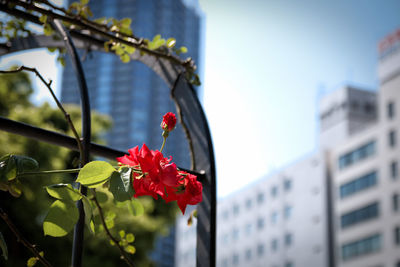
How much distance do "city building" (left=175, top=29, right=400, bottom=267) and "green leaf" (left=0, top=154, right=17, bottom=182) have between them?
28.1 meters

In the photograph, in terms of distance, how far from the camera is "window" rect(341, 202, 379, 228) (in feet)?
95.3

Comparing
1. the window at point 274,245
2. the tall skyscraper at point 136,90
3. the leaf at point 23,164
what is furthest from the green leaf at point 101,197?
the tall skyscraper at point 136,90

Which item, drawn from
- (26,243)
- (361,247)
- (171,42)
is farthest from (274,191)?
(26,243)

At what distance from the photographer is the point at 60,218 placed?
836mm

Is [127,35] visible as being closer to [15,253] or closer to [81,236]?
[81,236]

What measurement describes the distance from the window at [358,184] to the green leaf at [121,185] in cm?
3016

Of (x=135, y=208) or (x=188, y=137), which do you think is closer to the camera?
(x=135, y=208)

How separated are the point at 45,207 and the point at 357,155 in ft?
84.8

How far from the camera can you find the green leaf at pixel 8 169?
0.85 metres

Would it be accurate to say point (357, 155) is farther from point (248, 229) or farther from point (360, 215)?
point (248, 229)

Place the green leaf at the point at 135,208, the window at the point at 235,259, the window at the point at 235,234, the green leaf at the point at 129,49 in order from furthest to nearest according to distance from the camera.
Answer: the window at the point at 235,259
the window at the point at 235,234
the green leaf at the point at 129,49
the green leaf at the point at 135,208

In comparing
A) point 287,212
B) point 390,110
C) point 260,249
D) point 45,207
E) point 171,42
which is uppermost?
point 390,110

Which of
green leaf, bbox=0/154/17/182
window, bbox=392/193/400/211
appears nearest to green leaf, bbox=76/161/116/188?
green leaf, bbox=0/154/17/182

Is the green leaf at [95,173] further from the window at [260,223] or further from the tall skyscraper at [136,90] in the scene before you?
the tall skyscraper at [136,90]
